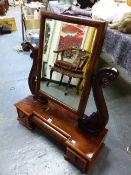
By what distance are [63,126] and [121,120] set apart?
2.27 feet

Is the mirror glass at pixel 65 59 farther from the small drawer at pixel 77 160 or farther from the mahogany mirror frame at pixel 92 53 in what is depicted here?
the small drawer at pixel 77 160

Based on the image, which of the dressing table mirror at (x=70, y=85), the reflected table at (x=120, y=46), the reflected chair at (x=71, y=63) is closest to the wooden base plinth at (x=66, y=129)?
the dressing table mirror at (x=70, y=85)

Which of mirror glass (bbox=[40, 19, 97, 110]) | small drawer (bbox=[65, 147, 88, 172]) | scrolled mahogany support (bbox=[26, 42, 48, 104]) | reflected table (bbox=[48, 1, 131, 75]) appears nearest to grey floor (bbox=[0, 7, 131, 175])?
small drawer (bbox=[65, 147, 88, 172])

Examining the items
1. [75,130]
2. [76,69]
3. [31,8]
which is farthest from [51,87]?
[31,8]

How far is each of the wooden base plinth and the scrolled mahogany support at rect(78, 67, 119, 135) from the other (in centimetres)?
6

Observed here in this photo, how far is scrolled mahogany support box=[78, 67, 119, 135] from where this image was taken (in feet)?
3.08

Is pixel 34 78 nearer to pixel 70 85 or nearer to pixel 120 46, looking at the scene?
pixel 70 85

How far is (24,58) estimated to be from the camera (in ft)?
9.14

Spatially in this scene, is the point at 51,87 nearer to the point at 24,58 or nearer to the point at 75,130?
the point at 75,130

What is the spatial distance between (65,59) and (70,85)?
247mm

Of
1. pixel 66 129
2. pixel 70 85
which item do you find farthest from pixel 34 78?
pixel 66 129

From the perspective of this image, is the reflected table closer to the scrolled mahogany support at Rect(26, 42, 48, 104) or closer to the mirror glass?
the mirror glass

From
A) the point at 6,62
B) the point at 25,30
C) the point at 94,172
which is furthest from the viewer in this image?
the point at 25,30

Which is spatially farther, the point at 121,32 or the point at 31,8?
the point at 31,8
